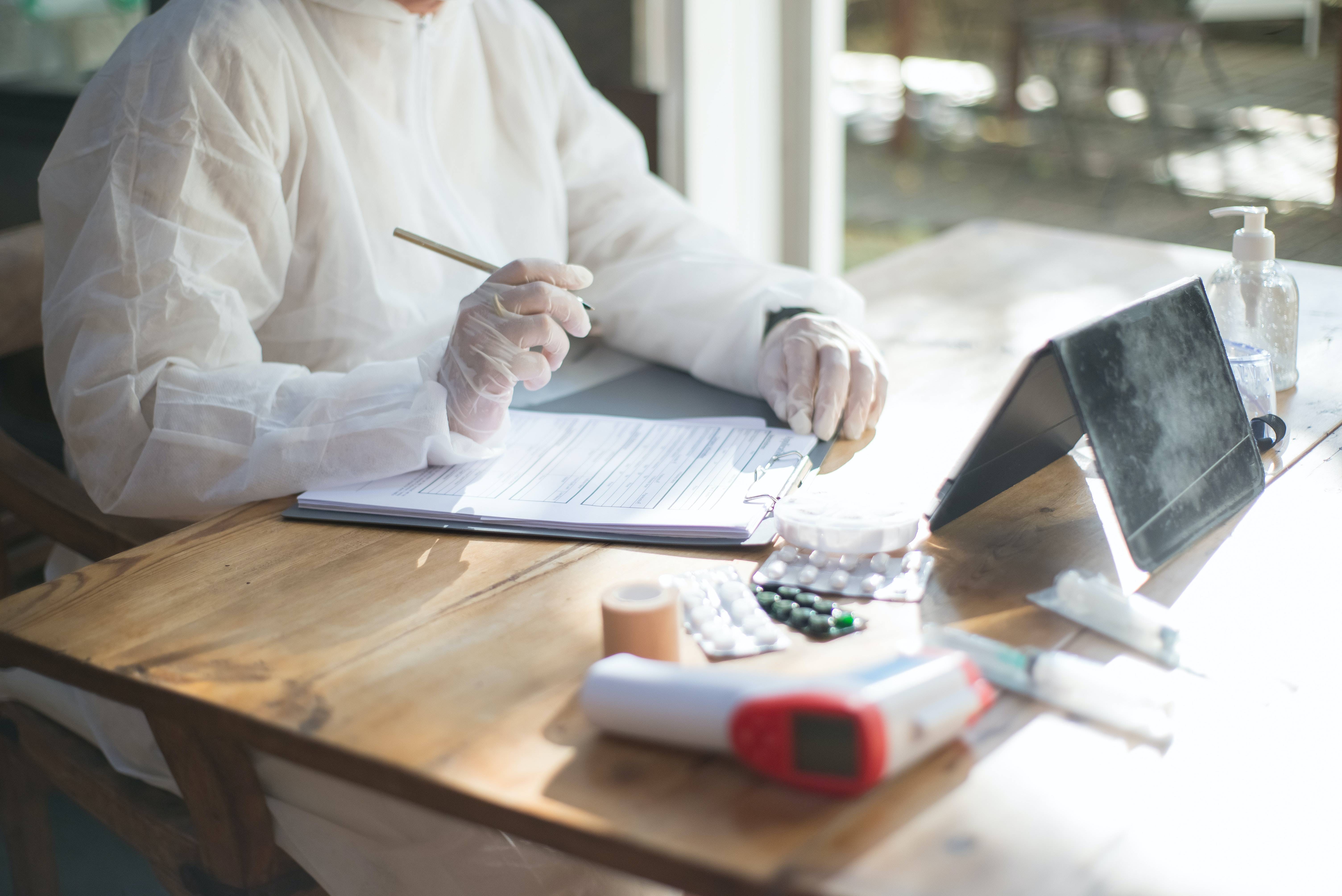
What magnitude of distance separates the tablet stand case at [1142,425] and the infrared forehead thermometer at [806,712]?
0.23 m

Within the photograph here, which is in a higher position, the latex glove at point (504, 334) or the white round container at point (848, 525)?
the latex glove at point (504, 334)

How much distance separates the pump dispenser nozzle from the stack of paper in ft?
1.44

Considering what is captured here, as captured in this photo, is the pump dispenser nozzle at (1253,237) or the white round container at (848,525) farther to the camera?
the pump dispenser nozzle at (1253,237)

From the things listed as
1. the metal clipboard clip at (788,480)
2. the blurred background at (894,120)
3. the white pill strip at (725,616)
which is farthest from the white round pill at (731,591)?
the blurred background at (894,120)

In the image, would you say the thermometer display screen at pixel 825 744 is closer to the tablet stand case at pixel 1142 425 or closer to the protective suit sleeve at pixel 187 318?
the tablet stand case at pixel 1142 425

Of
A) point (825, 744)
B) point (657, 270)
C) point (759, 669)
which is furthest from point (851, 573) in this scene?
point (657, 270)

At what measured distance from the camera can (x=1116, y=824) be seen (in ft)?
1.77

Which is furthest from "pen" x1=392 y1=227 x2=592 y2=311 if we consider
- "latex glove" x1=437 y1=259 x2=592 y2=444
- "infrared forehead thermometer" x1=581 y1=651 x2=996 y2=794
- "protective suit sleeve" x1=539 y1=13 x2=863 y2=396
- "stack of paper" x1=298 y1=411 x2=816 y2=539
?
"infrared forehead thermometer" x1=581 y1=651 x2=996 y2=794

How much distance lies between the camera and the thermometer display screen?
0.53m

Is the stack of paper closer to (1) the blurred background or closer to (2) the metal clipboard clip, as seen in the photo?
(2) the metal clipboard clip

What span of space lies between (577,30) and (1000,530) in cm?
193

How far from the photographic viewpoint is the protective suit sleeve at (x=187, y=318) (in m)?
0.96

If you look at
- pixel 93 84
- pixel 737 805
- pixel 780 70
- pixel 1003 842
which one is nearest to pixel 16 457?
pixel 93 84

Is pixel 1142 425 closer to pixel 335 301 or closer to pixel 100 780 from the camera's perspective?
pixel 335 301
